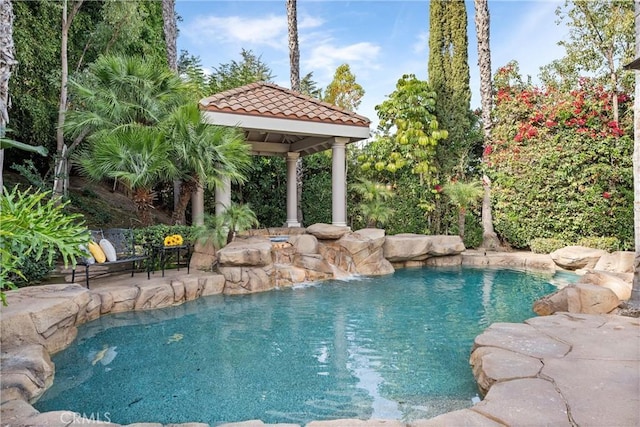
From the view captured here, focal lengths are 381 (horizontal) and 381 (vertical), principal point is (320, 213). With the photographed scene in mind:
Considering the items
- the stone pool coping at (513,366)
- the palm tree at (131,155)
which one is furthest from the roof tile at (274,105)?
the stone pool coping at (513,366)

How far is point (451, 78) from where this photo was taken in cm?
1428

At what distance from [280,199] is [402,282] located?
7.47 m

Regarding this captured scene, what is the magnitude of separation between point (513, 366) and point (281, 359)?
2.42 m

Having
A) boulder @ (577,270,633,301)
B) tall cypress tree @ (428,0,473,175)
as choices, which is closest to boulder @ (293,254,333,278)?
boulder @ (577,270,633,301)

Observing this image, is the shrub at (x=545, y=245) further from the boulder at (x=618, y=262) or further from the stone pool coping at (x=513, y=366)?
the stone pool coping at (x=513, y=366)

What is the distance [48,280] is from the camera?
7.23 metres

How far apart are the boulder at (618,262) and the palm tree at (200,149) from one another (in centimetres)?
916

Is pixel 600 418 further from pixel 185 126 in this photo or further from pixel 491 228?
pixel 491 228

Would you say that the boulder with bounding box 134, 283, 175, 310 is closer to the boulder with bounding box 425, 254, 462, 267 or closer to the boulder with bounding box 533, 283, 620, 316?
the boulder with bounding box 533, 283, 620, 316

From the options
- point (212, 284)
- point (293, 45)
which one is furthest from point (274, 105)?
point (212, 284)

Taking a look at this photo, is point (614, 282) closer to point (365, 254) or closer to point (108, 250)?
point (365, 254)

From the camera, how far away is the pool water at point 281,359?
333 centimetres

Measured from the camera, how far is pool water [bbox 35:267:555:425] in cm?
333

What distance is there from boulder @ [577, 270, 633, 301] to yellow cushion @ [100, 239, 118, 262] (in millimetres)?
8556
